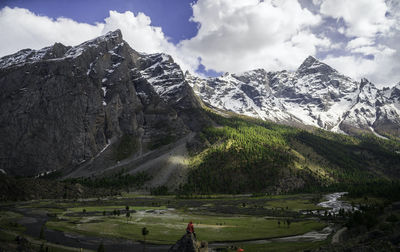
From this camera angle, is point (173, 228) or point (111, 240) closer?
point (111, 240)

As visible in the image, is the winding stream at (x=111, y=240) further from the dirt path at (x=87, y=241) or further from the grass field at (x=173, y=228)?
the grass field at (x=173, y=228)

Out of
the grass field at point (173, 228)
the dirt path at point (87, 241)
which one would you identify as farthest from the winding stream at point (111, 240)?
the grass field at point (173, 228)

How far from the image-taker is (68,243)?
5575cm

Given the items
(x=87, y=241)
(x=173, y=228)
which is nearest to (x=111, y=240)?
(x=87, y=241)

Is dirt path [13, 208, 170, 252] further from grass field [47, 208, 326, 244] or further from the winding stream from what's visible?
grass field [47, 208, 326, 244]

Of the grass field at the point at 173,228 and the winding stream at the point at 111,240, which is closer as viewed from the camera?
the winding stream at the point at 111,240

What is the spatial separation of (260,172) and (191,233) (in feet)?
559

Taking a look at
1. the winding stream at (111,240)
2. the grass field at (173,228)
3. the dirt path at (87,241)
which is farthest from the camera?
the grass field at (173,228)

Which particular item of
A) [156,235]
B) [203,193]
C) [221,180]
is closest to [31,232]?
[156,235]

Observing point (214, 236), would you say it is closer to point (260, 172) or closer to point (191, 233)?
point (191, 233)

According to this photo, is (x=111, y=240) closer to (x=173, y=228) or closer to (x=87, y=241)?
→ (x=87, y=241)

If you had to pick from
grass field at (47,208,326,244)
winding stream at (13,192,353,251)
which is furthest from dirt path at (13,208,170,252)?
grass field at (47,208,326,244)

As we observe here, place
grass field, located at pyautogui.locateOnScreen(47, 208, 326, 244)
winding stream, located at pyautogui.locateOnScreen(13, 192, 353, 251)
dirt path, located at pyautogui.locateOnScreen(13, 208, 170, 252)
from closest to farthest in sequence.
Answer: dirt path, located at pyautogui.locateOnScreen(13, 208, 170, 252)
winding stream, located at pyautogui.locateOnScreen(13, 192, 353, 251)
grass field, located at pyautogui.locateOnScreen(47, 208, 326, 244)

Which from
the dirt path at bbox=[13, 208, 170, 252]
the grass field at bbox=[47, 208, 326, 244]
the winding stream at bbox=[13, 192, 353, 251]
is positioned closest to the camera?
the dirt path at bbox=[13, 208, 170, 252]
